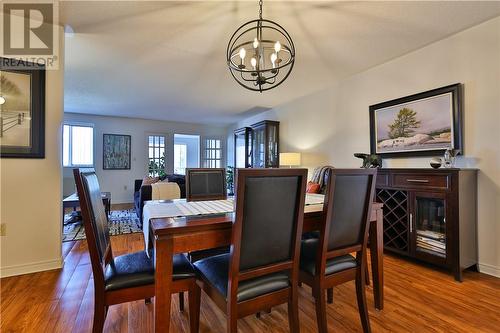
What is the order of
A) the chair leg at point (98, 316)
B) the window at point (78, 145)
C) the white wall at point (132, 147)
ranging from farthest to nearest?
the white wall at point (132, 147), the window at point (78, 145), the chair leg at point (98, 316)

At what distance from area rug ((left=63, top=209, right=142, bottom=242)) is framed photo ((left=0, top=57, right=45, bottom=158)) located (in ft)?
5.28

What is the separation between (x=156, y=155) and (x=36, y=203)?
483cm

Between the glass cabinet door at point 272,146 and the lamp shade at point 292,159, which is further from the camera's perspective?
the glass cabinet door at point 272,146

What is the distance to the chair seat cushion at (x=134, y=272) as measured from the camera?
48.3 inches

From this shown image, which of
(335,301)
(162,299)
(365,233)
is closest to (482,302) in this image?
(335,301)

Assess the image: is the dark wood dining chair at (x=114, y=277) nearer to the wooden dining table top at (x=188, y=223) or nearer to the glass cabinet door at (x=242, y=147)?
the wooden dining table top at (x=188, y=223)

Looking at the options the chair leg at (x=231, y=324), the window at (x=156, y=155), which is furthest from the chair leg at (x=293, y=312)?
the window at (x=156, y=155)

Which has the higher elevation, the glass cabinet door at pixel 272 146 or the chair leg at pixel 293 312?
the glass cabinet door at pixel 272 146

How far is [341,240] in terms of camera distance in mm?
1422

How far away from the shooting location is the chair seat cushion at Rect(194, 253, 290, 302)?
3.76 feet

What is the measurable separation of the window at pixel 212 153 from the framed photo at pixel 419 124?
5438 millimetres

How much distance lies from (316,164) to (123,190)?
5272 millimetres

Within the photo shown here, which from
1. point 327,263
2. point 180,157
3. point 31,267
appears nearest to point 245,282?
point 327,263

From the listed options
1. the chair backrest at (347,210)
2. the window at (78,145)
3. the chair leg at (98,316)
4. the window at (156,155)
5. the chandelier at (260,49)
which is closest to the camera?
the chair leg at (98,316)
